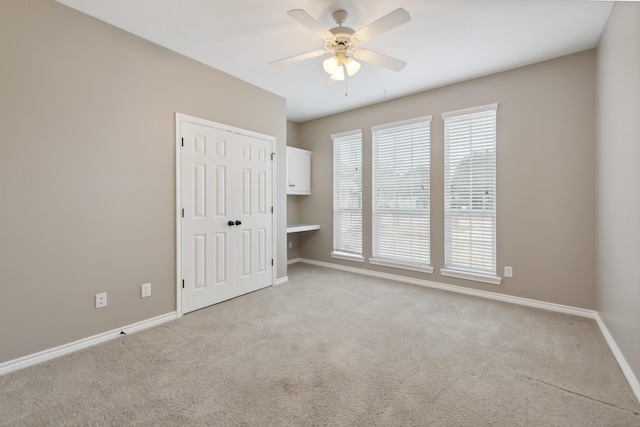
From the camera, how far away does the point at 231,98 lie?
11.6 feet

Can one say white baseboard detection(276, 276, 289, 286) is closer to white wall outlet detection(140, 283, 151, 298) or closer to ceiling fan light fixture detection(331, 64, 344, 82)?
white wall outlet detection(140, 283, 151, 298)

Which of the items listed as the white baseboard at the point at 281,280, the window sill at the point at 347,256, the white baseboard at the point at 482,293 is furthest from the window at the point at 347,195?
the white baseboard at the point at 281,280

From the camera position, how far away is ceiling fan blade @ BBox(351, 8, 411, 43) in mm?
1915

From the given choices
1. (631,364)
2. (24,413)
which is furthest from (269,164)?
(631,364)

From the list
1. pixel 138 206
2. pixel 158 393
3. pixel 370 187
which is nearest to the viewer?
pixel 158 393

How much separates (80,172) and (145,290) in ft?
3.92

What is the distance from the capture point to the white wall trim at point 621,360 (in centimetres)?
180

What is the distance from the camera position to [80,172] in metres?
2.38

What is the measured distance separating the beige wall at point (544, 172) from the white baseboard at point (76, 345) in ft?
11.6

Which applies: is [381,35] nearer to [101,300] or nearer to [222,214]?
[222,214]

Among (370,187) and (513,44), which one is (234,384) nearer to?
(370,187)

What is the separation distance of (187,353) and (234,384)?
63cm

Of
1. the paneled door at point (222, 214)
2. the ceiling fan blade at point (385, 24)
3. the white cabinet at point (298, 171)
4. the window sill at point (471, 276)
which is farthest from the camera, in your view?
the white cabinet at point (298, 171)

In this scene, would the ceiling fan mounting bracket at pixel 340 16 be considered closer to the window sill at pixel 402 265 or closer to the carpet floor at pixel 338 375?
the carpet floor at pixel 338 375
